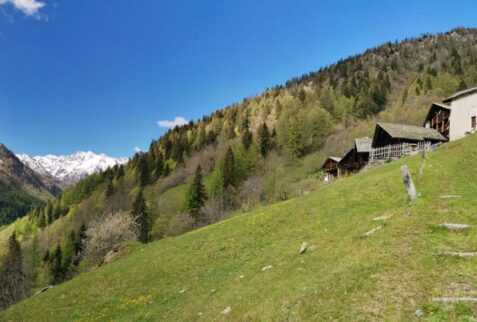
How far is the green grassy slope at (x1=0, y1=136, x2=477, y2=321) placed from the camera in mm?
12367

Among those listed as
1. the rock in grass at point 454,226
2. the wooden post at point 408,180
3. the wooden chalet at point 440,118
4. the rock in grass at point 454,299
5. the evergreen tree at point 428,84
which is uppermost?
the evergreen tree at point 428,84

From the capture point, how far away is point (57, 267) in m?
131

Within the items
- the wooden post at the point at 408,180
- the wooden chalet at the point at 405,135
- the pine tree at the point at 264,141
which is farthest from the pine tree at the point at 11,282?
the wooden post at the point at 408,180

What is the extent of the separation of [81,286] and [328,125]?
147 meters

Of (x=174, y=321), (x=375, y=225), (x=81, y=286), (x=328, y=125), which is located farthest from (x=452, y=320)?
(x=328, y=125)

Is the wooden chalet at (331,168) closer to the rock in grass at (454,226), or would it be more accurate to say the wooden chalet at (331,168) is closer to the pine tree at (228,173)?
the pine tree at (228,173)

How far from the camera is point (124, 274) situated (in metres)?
31.7

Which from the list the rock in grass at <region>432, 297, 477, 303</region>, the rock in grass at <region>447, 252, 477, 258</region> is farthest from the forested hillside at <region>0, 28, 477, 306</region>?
the rock in grass at <region>432, 297, 477, 303</region>

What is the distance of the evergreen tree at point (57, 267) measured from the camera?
12412 cm

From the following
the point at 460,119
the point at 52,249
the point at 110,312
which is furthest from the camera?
the point at 52,249

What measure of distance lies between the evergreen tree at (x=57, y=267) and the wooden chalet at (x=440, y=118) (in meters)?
117

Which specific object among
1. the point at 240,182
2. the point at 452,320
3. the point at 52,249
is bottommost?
the point at 52,249

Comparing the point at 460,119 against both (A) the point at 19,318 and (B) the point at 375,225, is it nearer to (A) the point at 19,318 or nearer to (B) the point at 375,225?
(B) the point at 375,225

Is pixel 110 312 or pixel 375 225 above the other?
pixel 375 225
